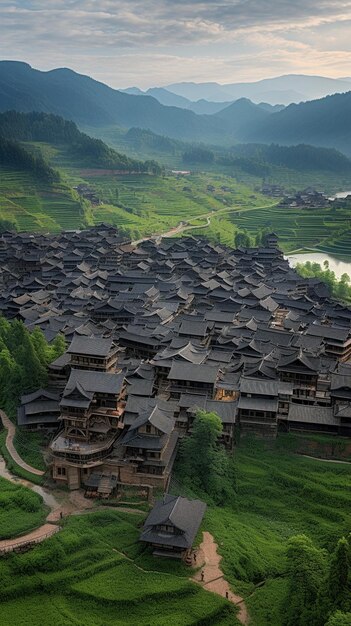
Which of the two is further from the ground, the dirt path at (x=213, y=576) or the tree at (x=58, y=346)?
the tree at (x=58, y=346)

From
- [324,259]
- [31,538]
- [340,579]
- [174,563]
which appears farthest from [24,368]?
[324,259]

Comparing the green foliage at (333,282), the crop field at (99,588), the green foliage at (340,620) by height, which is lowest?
the crop field at (99,588)

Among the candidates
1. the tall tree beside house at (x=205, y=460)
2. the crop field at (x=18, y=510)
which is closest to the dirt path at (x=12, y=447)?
the crop field at (x=18, y=510)

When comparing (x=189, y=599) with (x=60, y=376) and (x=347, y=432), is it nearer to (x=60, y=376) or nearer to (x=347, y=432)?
(x=347, y=432)

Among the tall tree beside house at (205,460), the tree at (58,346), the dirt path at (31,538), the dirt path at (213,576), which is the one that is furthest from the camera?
the tree at (58,346)

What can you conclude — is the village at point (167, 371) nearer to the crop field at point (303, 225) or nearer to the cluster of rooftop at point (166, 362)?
the cluster of rooftop at point (166, 362)

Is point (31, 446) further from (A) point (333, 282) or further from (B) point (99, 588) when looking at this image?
(A) point (333, 282)

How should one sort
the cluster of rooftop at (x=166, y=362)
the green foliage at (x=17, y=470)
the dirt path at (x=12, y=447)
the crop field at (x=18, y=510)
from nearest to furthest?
the crop field at (x=18, y=510) < the green foliage at (x=17, y=470) < the cluster of rooftop at (x=166, y=362) < the dirt path at (x=12, y=447)
